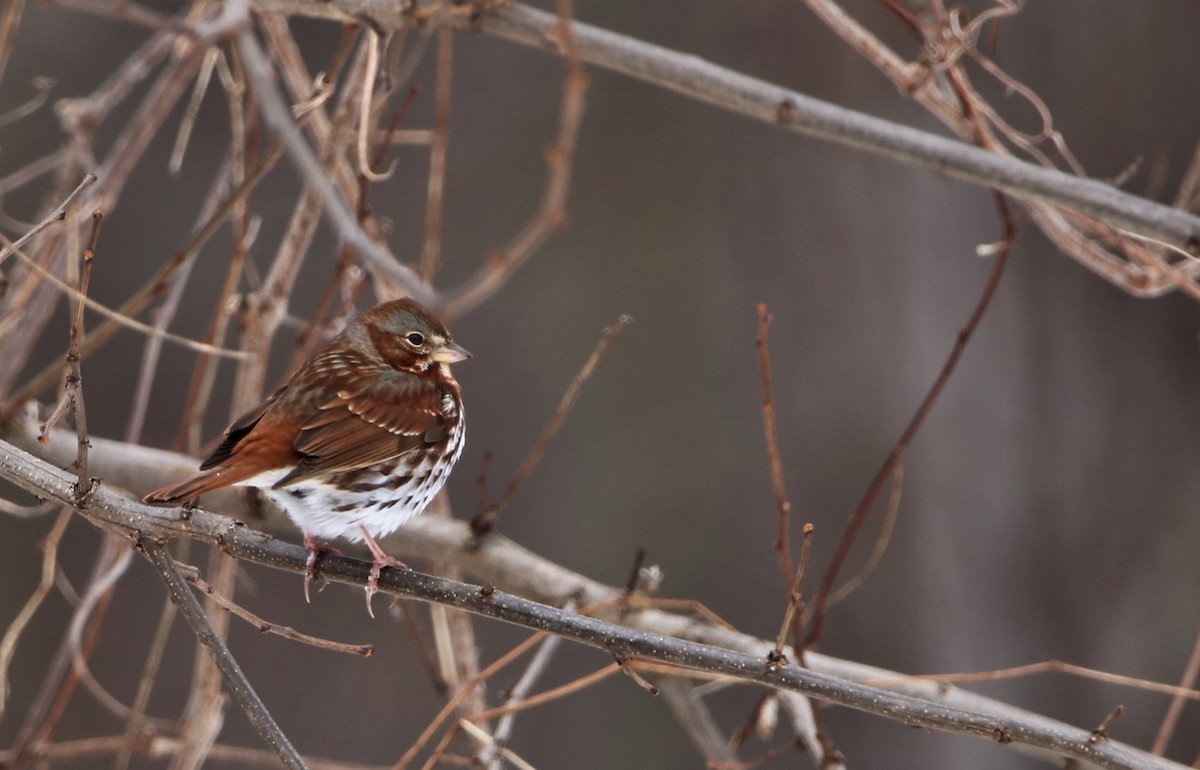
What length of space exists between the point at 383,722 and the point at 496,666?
8.18 feet

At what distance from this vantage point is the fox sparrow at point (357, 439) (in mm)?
2229

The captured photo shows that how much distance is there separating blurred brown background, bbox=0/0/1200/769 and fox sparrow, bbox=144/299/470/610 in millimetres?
2061

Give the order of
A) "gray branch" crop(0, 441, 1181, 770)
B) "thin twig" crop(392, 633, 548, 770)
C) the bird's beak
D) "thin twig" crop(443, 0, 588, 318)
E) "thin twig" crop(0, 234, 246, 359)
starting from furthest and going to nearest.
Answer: the bird's beak → "thin twig" crop(392, 633, 548, 770) → "thin twig" crop(0, 234, 246, 359) → "gray branch" crop(0, 441, 1181, 770) → "thin twig" crop(443, 0, 588, 318)

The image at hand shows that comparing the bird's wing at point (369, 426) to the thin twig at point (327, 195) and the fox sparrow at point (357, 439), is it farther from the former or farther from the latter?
the thin twig at point (327, 195)

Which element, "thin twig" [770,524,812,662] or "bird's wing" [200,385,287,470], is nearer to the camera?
"thin twig" [770,524,812,662]

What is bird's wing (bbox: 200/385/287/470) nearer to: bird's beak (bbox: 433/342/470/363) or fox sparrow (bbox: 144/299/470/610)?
fox sparrow (bbox: 144/299/470/610)

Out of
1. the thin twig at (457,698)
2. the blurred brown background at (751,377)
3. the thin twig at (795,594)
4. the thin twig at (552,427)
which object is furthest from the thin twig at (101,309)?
the blurred brown background at (751,377)

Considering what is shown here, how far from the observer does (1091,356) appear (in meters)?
4.50

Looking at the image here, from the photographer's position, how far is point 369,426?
7.68ft

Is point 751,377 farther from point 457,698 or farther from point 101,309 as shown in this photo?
point 101,309

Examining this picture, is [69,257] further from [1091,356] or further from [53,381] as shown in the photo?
[1091,356]

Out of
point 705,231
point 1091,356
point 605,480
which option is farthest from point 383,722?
point 1091,356

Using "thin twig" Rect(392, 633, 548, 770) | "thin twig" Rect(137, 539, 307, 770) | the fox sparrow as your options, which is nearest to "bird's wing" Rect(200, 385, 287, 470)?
the fox sparrow

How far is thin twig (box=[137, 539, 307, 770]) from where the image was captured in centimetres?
173
